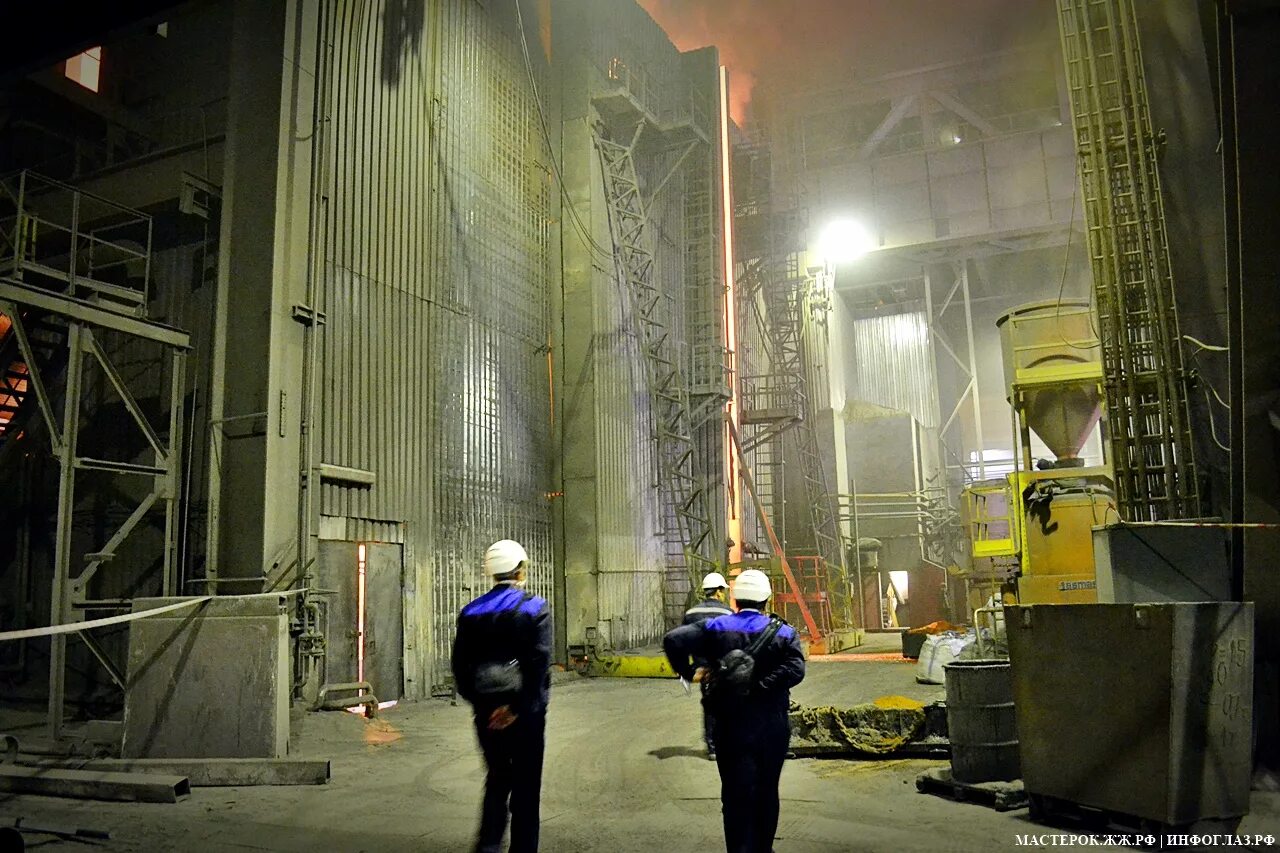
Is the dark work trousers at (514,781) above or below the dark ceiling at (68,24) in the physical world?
below

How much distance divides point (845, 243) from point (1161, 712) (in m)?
30.7

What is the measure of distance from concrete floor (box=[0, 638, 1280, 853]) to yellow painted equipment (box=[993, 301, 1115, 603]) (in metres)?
6.31

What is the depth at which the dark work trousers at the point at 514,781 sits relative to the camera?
522cm

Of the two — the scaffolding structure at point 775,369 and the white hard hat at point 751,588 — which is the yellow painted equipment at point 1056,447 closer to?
the white hard hat at point 751,588

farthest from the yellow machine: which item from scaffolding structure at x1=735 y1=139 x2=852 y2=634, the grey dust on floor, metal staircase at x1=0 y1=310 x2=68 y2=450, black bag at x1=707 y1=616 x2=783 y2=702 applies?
metal staircase at x1=0 y1=310 x2=68 y2=450

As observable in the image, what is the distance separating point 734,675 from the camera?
4.98m

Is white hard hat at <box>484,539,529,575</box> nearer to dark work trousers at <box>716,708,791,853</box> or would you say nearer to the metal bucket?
dark work trousers at <box>716,708,791,853</box>

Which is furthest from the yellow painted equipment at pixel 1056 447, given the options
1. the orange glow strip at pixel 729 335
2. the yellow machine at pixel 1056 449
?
the orange glow strip at pixel 729 335

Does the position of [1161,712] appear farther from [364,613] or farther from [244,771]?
[364,613]

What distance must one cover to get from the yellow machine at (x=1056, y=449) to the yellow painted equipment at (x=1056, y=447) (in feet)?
0.05

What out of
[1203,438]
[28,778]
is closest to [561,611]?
[28,778]

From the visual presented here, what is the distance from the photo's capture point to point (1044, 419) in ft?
51.2

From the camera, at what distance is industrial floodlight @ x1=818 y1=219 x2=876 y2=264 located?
34.6 meters

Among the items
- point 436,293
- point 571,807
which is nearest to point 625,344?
point 436,293
